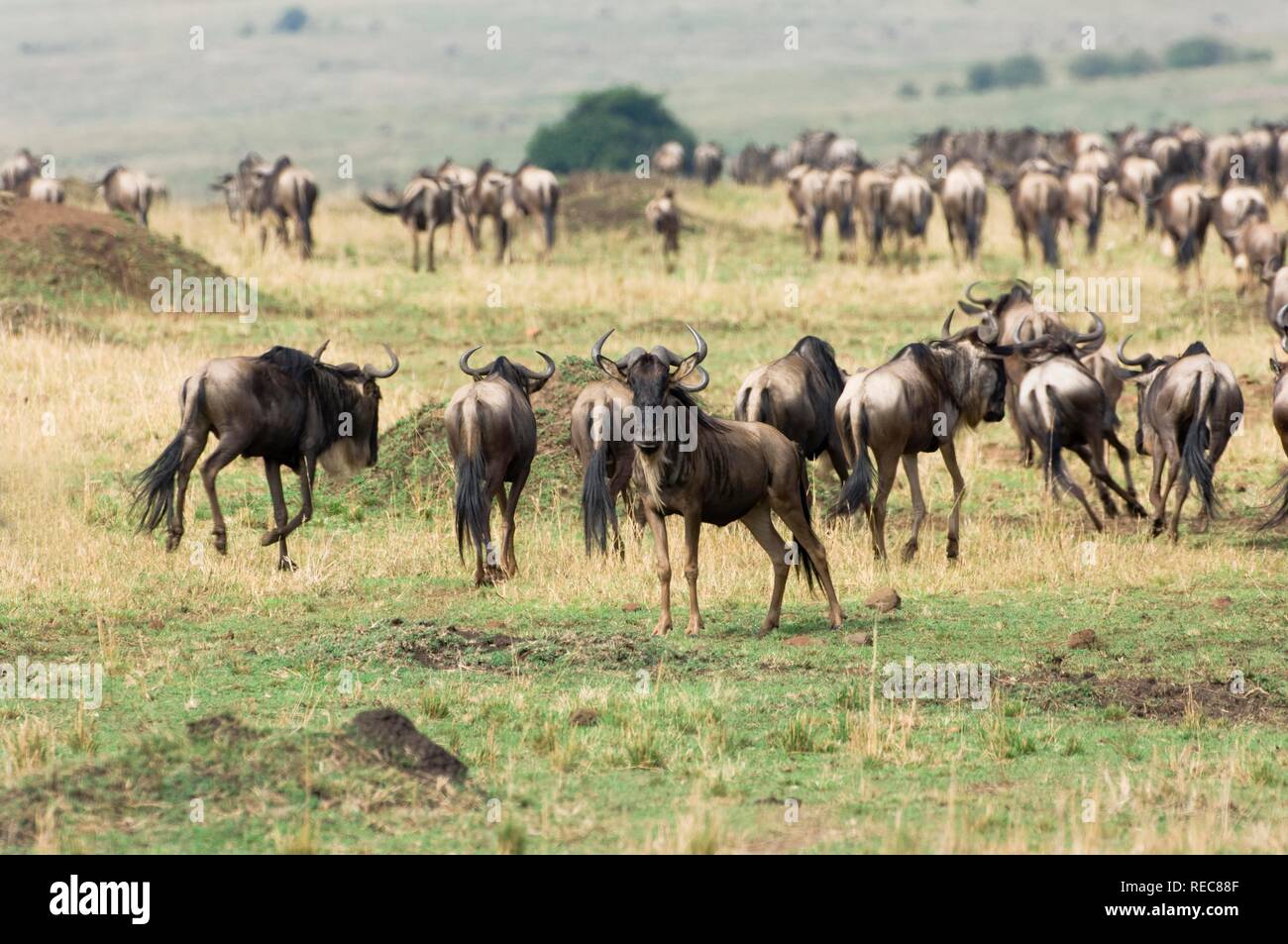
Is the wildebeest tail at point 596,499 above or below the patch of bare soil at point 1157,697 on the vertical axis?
above

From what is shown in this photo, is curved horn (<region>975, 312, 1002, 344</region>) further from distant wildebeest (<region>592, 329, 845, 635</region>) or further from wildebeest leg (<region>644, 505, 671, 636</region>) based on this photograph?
wildebeest leg (<region>644, 505, 671, 636</region>)

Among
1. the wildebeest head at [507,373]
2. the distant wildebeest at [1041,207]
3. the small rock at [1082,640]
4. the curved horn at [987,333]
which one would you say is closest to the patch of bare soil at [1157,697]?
the small rock at [1082,640]

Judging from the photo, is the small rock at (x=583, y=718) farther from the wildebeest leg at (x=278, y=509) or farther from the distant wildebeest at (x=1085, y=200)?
the distant wildebeest at (x=1085, y=200)

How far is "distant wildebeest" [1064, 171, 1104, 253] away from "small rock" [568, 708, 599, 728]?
2274 centimetres

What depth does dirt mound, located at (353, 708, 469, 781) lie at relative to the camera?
23.6 feet

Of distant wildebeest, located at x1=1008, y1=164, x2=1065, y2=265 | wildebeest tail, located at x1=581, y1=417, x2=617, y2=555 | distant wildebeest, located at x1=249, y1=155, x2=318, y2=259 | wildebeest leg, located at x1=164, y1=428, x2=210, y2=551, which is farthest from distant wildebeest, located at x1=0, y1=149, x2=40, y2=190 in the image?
wildebeest tail, located at x1=581, y1=417, x2=617, y2=555

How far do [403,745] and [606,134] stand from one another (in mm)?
54859

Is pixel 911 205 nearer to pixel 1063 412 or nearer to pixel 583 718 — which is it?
pixel 1063 412

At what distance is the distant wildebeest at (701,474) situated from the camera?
30.4ft

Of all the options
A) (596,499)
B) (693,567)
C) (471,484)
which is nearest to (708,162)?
(471,484)

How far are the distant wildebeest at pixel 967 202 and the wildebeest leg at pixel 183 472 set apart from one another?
725 inches

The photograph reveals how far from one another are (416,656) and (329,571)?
2415 mm
